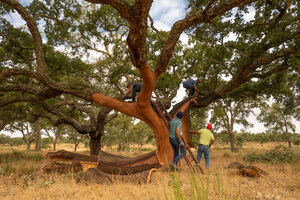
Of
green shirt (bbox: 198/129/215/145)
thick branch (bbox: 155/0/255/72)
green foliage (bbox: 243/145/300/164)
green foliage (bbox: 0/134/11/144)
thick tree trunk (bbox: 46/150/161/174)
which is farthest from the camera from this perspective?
green foliage (bbox: 0/134/11/144)

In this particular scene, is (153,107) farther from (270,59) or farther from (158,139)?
(270,59)

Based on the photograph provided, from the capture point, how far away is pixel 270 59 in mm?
7668

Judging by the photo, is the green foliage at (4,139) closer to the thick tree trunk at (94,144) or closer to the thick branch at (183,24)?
the thick tree trunk at (94,144)

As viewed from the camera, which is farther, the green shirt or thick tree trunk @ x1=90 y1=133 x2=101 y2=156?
thick tree trunk @ x1=90 y1=133 x2=101 y2=156

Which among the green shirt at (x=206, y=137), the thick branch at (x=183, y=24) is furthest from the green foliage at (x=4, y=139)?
the thick branch at (x=183, y=24)

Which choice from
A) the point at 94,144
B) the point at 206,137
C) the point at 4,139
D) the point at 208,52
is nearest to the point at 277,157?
the point at 206,137

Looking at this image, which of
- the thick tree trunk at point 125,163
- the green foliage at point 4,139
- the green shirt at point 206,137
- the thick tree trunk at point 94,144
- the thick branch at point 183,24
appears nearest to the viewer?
the thick branch at point 183,24

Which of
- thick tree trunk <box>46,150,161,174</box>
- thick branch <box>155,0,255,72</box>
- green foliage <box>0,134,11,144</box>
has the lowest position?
green foliage <box>0,134,11,144</box>

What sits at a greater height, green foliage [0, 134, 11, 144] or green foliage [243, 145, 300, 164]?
green foliage [243, 145, 300, 164]

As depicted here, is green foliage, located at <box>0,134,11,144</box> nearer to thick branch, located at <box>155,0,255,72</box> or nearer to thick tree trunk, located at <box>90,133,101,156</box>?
thick tree trunk, located at <box>90,133,101,156</box>

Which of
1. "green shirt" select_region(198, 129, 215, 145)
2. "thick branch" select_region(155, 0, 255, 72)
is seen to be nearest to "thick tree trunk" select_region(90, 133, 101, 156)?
"green shirt" select_region(198, 129, 215, 145)

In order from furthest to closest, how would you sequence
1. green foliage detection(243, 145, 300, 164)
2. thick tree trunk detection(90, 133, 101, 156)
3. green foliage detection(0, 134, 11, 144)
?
green foliage detection(0, 134, 11, 144), thick tree trunk detection(90, 133, 101, 156), green foliage detection(243, 145, 300, 164)

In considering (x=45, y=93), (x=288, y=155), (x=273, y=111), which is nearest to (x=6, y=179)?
(x=45, y=93)

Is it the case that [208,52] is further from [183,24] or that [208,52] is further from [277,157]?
[277,157]
